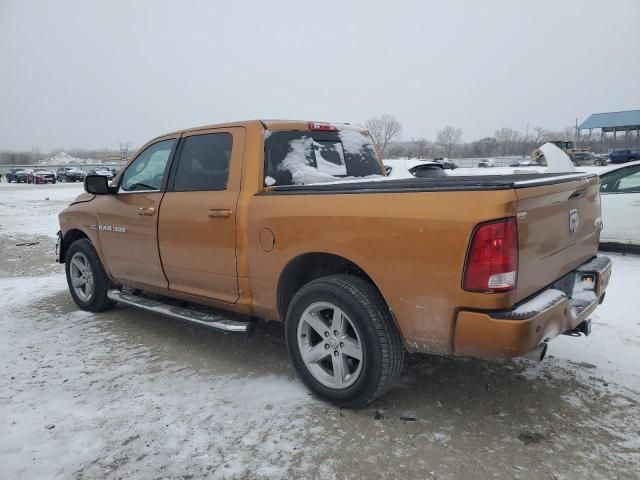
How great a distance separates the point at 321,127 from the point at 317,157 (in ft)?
1.08

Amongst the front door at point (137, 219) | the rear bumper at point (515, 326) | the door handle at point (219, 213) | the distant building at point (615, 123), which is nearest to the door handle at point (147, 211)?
the front door at point (137, 219)

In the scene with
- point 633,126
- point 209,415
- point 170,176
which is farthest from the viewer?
point 633,126

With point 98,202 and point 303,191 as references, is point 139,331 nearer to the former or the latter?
point 98,202

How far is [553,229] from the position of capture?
2.91 metres

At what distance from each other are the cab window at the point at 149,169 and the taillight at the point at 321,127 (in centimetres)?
128

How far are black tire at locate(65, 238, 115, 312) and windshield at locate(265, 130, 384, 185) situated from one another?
2548mm

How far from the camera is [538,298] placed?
9.11 ft

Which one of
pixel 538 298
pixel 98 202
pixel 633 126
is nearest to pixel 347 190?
pixel 538 298

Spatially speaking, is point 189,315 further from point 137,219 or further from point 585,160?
point 585,160

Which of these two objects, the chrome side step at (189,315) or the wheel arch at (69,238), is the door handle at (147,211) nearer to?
the chrome side step at (189,315)

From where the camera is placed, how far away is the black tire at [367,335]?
116 inches

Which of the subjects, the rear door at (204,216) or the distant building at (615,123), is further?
the distant building at (615,123)

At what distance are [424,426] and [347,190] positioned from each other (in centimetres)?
152

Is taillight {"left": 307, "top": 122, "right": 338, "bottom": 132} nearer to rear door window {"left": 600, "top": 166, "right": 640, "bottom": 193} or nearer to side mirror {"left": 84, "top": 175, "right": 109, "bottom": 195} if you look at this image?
side mirror {"left": 84, "top": 175, "right": 109, "bottom": 195}
